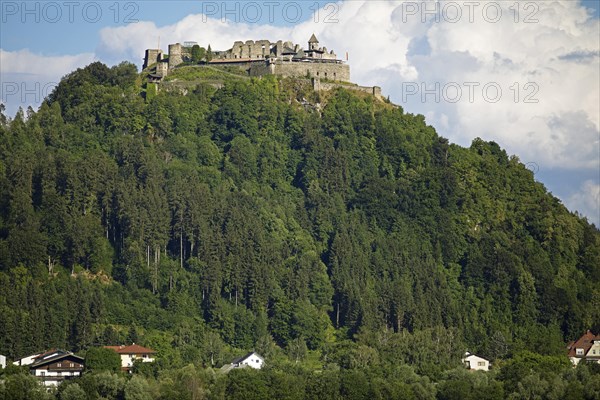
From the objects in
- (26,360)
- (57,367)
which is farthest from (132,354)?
(26,360)

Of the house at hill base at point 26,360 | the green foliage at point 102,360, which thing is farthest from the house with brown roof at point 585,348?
the house at hill base at point 26,360

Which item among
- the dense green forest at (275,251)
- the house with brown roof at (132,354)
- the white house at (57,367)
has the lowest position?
the white house at (57,367)

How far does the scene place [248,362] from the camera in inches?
6225

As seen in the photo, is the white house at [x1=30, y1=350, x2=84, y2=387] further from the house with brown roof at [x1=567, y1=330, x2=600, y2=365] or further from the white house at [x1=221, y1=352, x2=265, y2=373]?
the house with brown roof at [x1=567, y1=330, x2=600, y2=365]

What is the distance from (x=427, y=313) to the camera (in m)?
172

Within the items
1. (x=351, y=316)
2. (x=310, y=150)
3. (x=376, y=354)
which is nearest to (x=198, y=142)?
(x=310, y=150)

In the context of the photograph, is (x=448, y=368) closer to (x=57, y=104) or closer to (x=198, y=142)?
(x=198, y=142)

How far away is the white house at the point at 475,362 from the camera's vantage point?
542 feet

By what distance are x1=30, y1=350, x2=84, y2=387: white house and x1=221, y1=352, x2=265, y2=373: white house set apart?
1329cm

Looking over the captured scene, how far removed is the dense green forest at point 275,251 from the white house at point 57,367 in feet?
13.7

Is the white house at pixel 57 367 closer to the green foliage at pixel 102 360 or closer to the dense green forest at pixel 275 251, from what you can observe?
the green foliage at pixel 102 360

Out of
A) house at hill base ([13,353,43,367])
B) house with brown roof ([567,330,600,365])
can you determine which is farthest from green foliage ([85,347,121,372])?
house with brown roof ([567,330,600,365])

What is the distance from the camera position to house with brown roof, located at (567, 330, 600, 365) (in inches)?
6767

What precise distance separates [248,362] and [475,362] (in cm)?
2266
